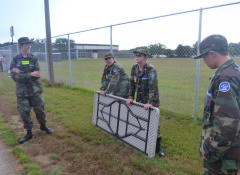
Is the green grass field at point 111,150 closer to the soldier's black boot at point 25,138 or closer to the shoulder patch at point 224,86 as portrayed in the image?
the soldier's black boot at point 25,138

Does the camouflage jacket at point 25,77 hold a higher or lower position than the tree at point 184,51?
lower

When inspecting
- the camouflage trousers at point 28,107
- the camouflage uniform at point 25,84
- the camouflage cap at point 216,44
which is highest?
the camouflage cap at point 216,44

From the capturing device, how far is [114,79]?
388 centimetres

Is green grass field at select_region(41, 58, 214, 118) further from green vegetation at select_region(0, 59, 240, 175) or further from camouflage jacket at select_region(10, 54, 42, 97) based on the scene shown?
camouflage jacket at select_region(10, 54, 42, 97)

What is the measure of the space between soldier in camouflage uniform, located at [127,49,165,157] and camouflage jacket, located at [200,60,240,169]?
1.48 metres

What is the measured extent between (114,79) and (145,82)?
34.1 inches

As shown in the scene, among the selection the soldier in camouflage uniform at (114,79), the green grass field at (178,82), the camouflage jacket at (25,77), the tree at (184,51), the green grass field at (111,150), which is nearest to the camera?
the green grass field at (111,150)

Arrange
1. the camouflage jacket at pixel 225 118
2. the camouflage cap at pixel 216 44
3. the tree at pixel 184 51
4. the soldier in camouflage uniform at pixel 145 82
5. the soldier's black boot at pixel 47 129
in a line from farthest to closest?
the tree at pixel 184 51 < the soldier's black boot at pixel 47 129 < the soldier in camouflage uniform at pixel 145 82 < the camouflage cap at pixel 216 44 < the camouflage jacket at pixel 225 118

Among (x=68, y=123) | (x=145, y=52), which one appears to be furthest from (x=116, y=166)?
(x=68, y=123)

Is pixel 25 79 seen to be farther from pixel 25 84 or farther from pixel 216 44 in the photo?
pixel 216 44

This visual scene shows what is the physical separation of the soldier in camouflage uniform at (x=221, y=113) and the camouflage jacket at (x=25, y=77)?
3.39 m

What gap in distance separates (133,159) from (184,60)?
2.89 m

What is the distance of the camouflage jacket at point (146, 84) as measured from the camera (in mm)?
3070

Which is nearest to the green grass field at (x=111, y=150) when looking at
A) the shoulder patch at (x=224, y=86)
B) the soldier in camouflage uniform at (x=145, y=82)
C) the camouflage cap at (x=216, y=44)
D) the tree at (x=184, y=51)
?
the soldier in camouflage uniform at (x=145, y=82)
